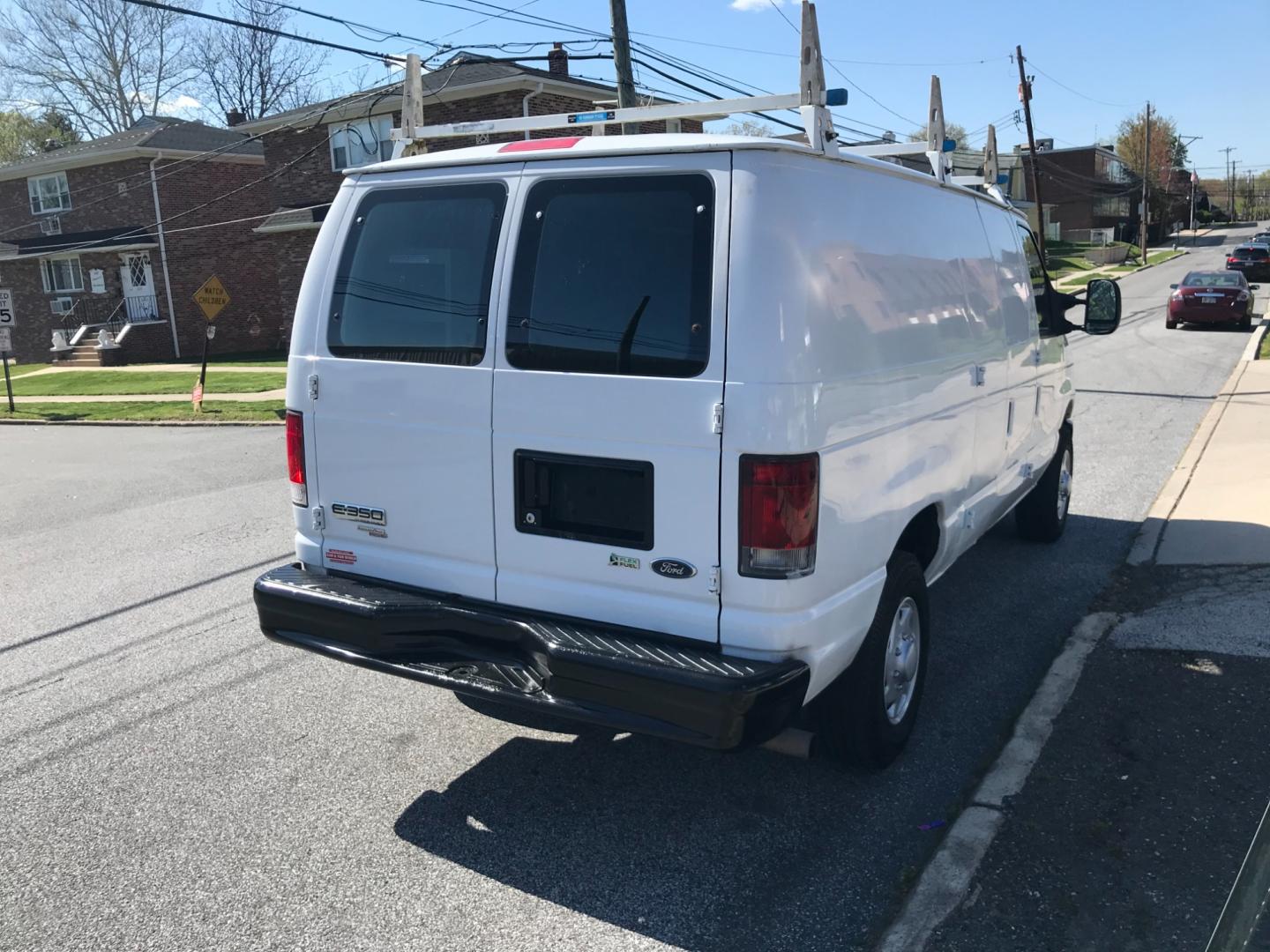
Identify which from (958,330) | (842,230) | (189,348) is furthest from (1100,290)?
(189,348)

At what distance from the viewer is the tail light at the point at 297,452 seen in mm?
4160

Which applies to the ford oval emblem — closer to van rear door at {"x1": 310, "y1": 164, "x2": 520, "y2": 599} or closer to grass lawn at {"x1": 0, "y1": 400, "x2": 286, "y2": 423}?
van rear door at {"x1": 310, "y1": 164, "x2": 520, "y2": 599}

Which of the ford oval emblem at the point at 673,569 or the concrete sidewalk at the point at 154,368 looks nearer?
the ford oval emblem at the point at 673,569

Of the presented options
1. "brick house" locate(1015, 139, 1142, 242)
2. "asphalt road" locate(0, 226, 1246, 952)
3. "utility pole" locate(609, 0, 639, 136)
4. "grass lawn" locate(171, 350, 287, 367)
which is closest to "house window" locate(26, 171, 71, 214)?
"grass lawn" locate(171, 350, 287, 367)

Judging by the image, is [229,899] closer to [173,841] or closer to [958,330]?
[173,841]

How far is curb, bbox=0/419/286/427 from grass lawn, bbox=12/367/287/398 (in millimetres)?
2521

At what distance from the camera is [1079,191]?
84062mm

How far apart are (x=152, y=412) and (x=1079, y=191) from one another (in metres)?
81.5

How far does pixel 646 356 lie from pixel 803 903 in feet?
5.85

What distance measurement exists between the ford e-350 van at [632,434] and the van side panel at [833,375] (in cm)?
1

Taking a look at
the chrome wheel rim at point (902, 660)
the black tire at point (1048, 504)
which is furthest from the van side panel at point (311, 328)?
the black tire at point (1048, 504)

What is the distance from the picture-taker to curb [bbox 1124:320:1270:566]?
690 cm

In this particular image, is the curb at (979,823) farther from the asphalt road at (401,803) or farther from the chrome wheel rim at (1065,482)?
the chrome wheel rim at (1065,482)

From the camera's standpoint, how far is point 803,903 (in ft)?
10.6
